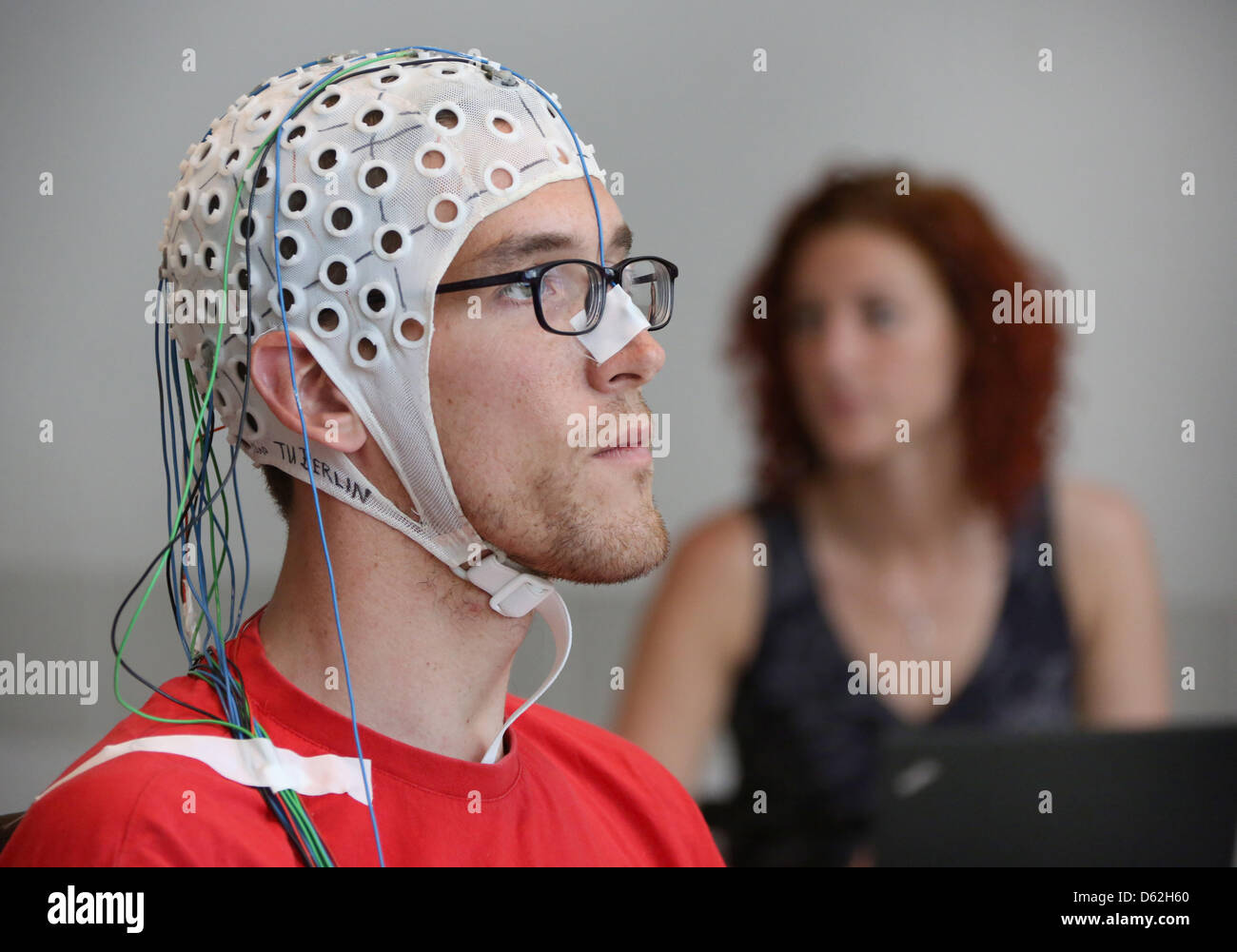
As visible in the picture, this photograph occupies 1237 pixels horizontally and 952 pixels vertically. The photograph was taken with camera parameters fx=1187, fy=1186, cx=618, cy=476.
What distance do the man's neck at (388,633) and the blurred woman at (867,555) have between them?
1.64 metres

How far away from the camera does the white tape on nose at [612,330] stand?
154cm

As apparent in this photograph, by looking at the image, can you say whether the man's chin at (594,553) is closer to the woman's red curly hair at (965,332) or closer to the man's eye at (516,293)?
the man's eye at (516,293)

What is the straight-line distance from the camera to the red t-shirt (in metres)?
1.26

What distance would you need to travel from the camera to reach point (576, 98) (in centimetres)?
320

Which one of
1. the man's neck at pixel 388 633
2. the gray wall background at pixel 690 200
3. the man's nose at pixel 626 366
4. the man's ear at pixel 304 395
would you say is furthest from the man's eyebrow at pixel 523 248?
the gray wall background at pixel 690 200

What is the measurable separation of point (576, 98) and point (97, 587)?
179cm

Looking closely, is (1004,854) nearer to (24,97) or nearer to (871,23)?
(871,23)

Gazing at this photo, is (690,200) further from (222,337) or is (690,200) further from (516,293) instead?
(222,337)

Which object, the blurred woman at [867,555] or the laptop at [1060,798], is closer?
the laptop at [1060,798]

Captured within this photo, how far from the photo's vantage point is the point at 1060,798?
3049 millimetres

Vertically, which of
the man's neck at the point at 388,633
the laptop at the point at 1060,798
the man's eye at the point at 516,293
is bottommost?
the laptop at the point at 1060,798
